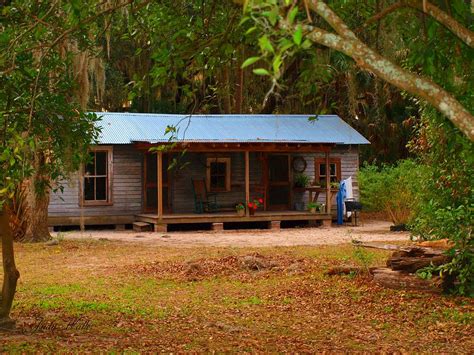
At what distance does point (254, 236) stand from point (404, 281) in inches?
413

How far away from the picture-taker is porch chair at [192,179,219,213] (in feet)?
84.0

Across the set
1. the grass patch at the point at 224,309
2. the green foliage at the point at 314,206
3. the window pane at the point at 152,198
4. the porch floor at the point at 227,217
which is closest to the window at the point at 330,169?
the green foliage at the point at 314,206

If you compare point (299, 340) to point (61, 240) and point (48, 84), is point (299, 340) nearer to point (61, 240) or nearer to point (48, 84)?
point (48, 84)

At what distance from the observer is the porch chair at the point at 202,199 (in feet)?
84.0

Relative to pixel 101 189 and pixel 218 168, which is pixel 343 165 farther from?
pixel 101 189

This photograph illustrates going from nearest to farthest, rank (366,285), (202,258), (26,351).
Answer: (26,351)
(366,285)
(202,258)

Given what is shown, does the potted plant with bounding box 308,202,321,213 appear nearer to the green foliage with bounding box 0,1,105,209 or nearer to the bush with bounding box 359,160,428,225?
the bush with bounding box 359,160,428,225

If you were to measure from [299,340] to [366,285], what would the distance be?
375 cm

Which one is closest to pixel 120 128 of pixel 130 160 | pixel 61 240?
pixel 130 160

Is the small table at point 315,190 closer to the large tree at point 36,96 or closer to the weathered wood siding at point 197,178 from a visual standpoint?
the weathered wood siding at point 197,178

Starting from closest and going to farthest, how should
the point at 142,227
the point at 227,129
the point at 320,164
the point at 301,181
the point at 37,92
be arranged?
the point at 37,92
the point at 142,227
the point at 227,129
the point at 301,181
the point at 320,164

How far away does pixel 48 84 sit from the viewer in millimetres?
8492

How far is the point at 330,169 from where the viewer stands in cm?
2786

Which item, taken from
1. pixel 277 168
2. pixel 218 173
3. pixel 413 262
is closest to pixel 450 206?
pixel 413 262
